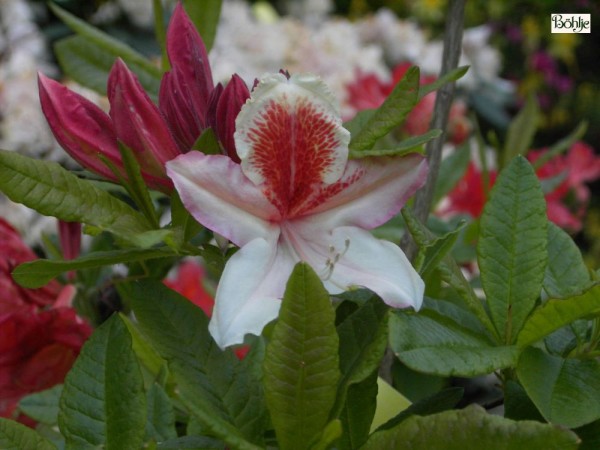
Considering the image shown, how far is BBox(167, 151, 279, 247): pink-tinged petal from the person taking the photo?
408 mm

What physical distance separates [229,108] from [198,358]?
126mm

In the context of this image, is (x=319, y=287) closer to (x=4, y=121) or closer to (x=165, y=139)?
(x=165, y=139)

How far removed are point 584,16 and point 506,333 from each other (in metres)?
0.45

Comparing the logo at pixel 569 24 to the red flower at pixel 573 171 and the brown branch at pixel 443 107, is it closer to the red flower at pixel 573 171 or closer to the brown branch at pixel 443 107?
the brown branch at pixel 443 107

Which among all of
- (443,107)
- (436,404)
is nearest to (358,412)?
(436,404)

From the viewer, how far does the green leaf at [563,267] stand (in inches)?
18.1

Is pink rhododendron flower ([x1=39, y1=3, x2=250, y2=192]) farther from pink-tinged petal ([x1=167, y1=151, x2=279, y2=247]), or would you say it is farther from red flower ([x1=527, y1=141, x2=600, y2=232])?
red flower ([x1=527, y1=141, x2=600, y2=232])

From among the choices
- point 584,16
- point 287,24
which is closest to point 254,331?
point 584,16

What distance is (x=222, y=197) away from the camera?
0.43 metres

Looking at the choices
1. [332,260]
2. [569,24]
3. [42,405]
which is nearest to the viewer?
[332,260]

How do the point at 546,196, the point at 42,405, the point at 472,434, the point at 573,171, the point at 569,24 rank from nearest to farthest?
the point at 472,434 < the point at 42,405 < the point at 569,24 < the point at 546,196 < the point at 573,171

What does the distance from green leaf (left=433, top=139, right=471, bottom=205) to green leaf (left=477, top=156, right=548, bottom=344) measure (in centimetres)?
57

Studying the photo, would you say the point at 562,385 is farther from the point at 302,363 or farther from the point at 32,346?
the point at 32,346

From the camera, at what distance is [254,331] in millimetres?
390
